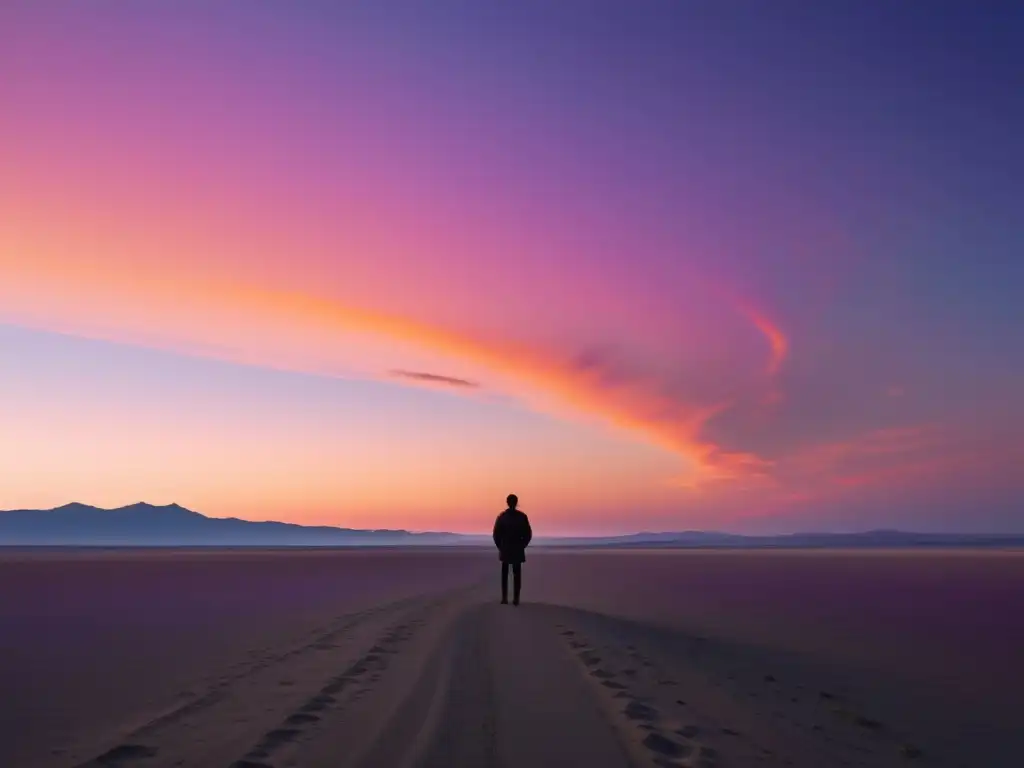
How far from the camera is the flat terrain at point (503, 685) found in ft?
23.2

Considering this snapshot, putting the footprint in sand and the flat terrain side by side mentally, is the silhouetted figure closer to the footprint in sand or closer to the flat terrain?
the flat terrain

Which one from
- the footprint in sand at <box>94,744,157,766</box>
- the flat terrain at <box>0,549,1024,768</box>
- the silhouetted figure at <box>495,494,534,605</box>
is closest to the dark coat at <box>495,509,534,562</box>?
the silhouetted figure at <box>495,494,534,605</box>

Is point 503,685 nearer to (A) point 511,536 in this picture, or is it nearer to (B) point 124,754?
(B) point 124,754

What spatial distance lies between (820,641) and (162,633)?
12.2 metres

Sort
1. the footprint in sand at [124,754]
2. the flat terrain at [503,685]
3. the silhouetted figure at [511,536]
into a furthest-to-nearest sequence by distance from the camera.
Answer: the silhouetted figure at [511,536] → the flat terrain at [503,685] → the footprint in sand at [124,754]

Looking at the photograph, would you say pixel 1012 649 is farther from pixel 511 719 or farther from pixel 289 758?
pixel 289 758

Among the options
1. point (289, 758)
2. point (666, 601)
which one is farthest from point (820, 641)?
point (289, 758)

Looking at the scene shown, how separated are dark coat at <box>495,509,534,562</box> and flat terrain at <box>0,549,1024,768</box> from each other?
1124 millimetres

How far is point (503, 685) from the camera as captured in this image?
912 centimetres

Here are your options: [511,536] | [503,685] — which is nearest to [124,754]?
[503,685]

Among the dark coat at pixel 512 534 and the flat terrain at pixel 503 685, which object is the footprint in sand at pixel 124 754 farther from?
the dark coat at pixel 512 534

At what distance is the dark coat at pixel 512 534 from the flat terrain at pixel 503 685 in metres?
1.12

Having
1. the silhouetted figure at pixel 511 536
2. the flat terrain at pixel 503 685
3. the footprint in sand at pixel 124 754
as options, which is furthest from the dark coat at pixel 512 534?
the footprint in sand at pixel 124 754

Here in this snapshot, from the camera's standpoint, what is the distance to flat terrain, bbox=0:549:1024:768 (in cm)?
708
